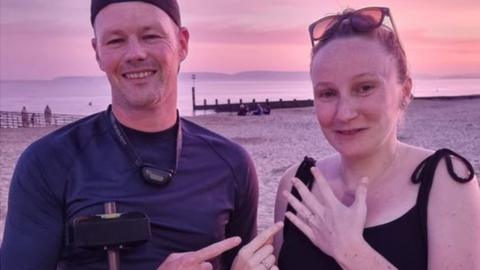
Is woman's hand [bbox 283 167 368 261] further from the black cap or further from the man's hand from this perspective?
the black cap

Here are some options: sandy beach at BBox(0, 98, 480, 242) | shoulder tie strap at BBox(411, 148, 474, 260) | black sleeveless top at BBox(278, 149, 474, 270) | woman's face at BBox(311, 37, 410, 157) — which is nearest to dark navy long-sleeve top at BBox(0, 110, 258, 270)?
black sleeveless top at BBox(278, 149, 474, 270)

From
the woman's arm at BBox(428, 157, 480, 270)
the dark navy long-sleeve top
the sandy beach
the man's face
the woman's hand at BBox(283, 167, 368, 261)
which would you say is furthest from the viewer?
the sandy beach

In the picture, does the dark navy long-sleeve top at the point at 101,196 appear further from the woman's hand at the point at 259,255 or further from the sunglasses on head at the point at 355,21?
the sunglasses on head at the point at 355,21

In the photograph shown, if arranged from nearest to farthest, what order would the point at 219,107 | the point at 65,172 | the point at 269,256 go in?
the point at 269,256
the point at 65,172
the point at 219,107

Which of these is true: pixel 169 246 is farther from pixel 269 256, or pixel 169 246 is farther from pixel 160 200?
pixel 269 256

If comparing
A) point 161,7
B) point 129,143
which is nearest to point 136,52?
point 161,7

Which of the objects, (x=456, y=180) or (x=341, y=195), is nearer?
(x=456, y=180)

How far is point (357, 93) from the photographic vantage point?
2617 millimetres

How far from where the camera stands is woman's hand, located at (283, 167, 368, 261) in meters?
2.44

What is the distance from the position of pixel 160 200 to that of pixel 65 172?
0.49 meters

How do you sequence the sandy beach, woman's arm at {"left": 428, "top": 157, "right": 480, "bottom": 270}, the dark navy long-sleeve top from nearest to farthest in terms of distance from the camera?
woman's arm at {"left": 428, "top": 157, "right": 480, "bottom": 270} → the dark navy long-sleeve top → the sandy beach

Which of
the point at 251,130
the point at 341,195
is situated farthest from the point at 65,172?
the point at 251,130

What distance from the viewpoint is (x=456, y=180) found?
2.39 m

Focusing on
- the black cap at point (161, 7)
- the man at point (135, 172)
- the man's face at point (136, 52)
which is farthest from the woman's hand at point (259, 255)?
the black cap at point (161, 7)
